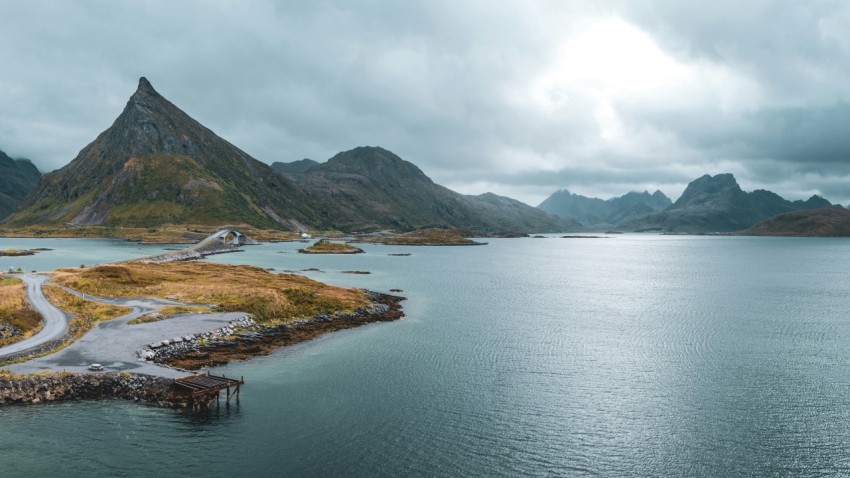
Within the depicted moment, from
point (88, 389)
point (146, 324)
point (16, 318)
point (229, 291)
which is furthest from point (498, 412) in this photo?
point (229, 291)

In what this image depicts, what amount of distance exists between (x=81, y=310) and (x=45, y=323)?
8082 mm

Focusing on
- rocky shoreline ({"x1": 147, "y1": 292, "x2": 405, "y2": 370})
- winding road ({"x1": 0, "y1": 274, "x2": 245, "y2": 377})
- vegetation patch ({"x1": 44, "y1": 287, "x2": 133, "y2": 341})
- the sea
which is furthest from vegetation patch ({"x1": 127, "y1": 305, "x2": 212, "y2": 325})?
the sea

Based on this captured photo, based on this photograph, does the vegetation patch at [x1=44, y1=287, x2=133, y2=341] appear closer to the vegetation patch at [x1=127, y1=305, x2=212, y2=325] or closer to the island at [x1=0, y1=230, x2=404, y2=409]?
the island at [x1=0, y1=230, x2=404, y2=409]

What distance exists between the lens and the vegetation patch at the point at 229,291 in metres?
80.6

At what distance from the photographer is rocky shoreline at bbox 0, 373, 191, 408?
42088mm

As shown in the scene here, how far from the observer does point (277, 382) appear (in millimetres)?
50906

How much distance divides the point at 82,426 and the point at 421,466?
2691cm

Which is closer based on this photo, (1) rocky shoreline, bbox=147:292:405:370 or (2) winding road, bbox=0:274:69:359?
(2) winding road, bbox=0:274:69:359

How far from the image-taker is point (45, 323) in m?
62.2

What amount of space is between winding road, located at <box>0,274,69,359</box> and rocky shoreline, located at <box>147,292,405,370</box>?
1127 centimetres

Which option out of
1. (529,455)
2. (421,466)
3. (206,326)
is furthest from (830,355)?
(206,326)

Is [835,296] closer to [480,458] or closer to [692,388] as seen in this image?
[692,388]

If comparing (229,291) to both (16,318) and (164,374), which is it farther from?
(164,374)

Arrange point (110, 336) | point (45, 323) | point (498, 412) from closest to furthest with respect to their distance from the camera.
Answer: point (498, 412)
point (110, 336)
point (45, 323)
